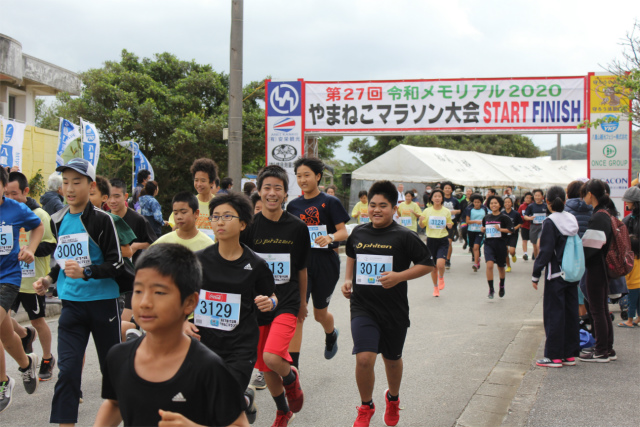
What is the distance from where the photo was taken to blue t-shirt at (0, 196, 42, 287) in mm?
5152

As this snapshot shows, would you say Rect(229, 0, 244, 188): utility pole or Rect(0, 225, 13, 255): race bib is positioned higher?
Rect(229, 0, 244, 188): utility pole

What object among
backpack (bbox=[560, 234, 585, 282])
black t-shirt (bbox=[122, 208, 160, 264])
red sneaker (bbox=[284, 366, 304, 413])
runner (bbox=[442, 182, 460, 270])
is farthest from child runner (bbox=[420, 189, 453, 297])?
red sneaker (bbox=[284, 366, 304, 413])

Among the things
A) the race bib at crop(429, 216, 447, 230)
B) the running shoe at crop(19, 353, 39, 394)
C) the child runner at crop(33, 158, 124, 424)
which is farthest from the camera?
the race bib at crop(429, 216, 447, 230)

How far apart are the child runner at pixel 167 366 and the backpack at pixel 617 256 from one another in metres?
5.56

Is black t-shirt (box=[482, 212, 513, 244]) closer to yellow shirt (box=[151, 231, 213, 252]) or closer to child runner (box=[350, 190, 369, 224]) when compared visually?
child runner (box=[350, 190, 369, 224])

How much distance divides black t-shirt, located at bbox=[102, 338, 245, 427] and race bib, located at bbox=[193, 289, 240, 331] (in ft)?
5.10

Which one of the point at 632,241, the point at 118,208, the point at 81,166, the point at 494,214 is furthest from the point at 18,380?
the point at 494,214

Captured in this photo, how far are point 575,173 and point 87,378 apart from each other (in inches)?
1583

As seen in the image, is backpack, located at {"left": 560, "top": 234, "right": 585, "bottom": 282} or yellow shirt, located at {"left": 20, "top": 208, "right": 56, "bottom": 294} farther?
backpack, located at {"left": 560, "top": 234, "right": 585, "bottom": 282}

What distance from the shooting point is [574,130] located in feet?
53.9

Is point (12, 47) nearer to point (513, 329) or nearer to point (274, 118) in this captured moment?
point (274, 118)

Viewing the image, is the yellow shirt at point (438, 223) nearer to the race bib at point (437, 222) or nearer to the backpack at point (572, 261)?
the race bib at point (437, 222)

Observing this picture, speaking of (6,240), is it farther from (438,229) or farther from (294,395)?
(438,229)

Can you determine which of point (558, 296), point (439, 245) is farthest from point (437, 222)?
point (558, 296)
